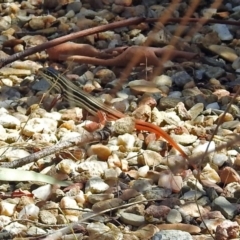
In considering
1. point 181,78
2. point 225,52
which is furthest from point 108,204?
point 225,52

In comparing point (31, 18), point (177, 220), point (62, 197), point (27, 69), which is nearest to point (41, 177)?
point (62, 197)

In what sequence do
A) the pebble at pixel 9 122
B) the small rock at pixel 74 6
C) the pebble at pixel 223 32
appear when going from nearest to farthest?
the pebble at pixel 9 122
the pebble at pixel 223 32
the small rock at pixel 74 6

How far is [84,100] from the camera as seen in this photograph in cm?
309

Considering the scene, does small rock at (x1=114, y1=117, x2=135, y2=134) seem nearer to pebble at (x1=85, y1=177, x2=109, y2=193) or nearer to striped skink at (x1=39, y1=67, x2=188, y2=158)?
striped skink at (x1=39, y1=67, x2=188, y2=158)

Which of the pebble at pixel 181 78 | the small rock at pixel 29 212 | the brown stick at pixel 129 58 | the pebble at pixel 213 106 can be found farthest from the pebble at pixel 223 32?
the small rock at pixel 29 212

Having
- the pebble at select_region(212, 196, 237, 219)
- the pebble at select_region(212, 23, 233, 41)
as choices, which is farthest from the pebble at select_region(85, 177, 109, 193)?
the pebble at select_region(212, 23, 233, 41)

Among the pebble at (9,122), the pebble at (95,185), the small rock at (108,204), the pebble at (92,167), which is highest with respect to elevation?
the small rock at (108,204)

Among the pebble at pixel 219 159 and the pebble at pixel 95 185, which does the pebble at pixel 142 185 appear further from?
the pebble at pixel 219 159

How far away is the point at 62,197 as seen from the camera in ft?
7.80

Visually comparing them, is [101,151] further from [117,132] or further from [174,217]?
[174,217]

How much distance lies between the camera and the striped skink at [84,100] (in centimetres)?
280

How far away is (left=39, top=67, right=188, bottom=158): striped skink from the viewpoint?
2.80 metres

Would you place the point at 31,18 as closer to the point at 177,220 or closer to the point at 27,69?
the point at 27,69

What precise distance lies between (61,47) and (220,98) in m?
0.84
